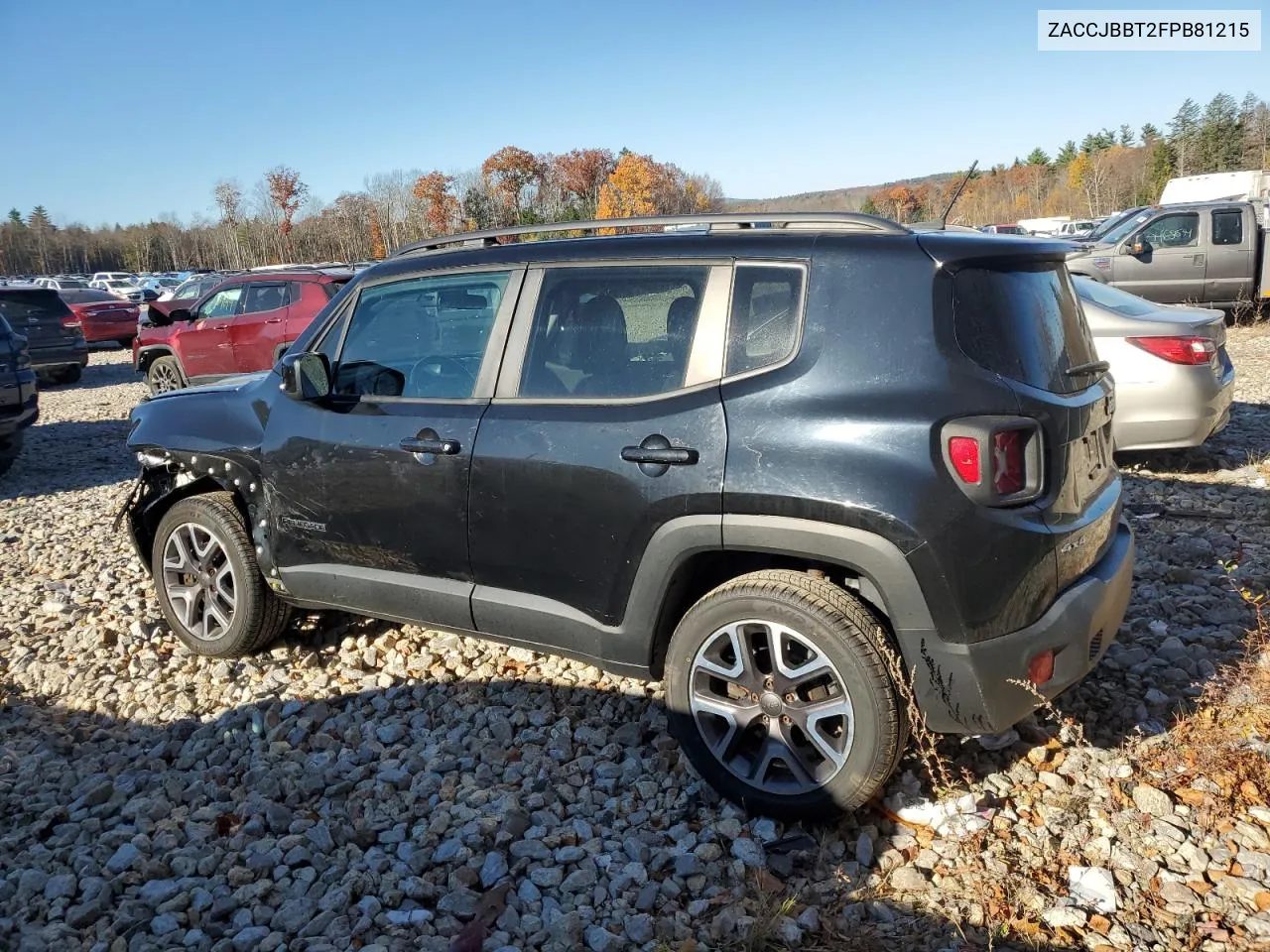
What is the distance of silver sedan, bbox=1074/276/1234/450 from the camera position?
260 inches

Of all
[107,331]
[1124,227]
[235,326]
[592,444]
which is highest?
[1124,227]

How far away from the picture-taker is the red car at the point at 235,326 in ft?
37.3

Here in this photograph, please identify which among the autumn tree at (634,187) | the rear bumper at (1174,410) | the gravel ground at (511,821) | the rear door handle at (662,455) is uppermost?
the autumn tree at (634,187)

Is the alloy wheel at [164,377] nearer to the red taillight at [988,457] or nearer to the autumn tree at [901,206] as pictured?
the autumn tree at [901,206]

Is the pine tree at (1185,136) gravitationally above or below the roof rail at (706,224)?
above

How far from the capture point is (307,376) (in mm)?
3912

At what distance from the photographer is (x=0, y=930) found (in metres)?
2.79

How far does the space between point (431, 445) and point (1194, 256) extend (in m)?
14.5

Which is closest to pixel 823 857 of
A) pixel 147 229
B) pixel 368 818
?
pixel 368 818

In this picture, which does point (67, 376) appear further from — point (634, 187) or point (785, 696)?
point (634, 187)

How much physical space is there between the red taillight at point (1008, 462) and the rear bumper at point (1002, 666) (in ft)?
1.36

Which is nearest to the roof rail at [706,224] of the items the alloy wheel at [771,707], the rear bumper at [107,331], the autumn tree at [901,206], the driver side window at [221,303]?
the autumn tree at [901,206]

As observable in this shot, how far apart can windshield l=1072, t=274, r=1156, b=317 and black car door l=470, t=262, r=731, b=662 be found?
482cm

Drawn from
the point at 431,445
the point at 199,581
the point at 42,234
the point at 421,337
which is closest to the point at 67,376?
the point at 199,581
